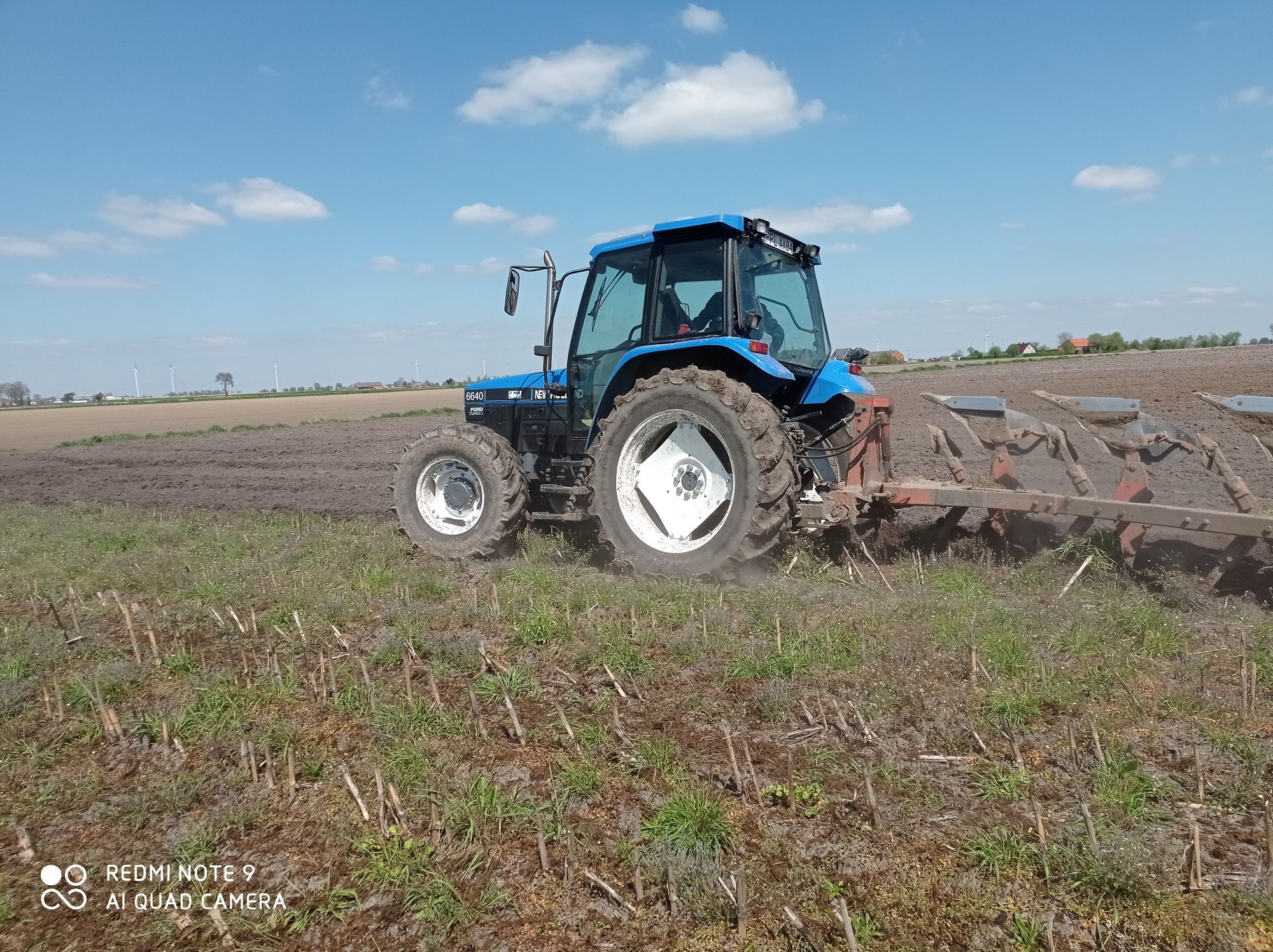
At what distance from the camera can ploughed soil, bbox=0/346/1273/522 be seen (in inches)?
338

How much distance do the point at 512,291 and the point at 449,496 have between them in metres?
1.77

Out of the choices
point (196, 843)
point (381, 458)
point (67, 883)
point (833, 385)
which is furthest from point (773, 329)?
point (381, 458)

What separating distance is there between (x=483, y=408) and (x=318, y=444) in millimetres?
12337

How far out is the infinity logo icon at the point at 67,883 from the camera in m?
2.28

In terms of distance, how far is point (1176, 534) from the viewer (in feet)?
17.3

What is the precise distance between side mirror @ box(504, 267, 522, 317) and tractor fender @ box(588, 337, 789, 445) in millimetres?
944

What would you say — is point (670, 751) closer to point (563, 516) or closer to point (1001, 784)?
point (1001, 784)

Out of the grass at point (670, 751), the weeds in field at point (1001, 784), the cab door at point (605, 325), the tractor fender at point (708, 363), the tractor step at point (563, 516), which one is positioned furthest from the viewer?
the tractor step at point (563, 516)

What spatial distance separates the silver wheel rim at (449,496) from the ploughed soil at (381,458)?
2512mm

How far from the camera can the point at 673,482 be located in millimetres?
5461

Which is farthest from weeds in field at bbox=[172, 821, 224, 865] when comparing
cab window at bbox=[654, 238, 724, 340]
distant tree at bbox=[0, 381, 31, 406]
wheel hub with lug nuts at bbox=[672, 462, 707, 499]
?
distant tree at bbox=[0, 381, 31, 406]

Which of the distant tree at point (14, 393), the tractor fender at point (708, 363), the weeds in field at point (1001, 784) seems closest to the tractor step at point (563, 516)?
the tractor fender at point (708, 363)

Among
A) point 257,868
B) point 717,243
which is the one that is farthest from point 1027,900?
point 717,243

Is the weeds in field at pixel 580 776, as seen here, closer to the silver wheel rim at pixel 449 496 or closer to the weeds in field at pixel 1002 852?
the weeds in field at pixel 1002 852
